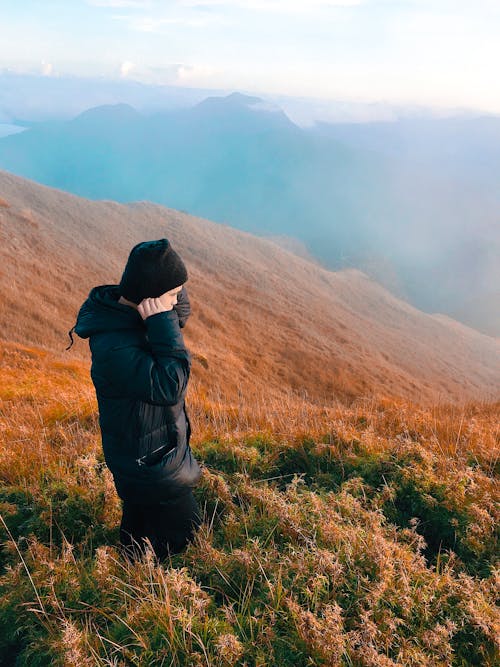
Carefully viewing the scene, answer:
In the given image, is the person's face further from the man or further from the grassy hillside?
the grassy hillside

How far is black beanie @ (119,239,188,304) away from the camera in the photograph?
321 cm

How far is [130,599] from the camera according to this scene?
10.6 ft

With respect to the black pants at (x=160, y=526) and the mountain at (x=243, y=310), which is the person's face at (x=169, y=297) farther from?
the mountain at (x=243, y=310)

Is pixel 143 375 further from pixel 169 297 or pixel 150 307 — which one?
pixel 169 297

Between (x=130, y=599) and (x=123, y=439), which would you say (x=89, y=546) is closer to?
(x=130, y=599)

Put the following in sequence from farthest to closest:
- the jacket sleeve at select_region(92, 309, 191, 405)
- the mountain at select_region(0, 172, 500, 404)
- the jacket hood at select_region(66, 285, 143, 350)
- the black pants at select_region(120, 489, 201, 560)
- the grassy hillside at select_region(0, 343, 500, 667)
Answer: the mountain at select_region(0, 172, 500, 404) → the black pants at select_region(120, 489, 201, 560) → the jacket hood at select_region(66, 285, 143, 350) → the jacket sleeve at select_region(92, 309, 191, 405) → the grassy hillside at select_region(0, 343, 500, 667)

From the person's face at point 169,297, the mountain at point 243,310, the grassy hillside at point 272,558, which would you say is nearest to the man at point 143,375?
the person's face at point 169,297

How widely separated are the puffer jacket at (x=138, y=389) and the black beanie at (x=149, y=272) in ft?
0.55

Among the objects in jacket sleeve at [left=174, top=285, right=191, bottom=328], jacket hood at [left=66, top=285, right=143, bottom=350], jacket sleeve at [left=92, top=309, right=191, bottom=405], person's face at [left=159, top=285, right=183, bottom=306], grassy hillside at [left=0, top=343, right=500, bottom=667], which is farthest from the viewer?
jacket sleeve at [left=174, top=285, right=191, bottom=328]

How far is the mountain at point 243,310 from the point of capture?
158ft

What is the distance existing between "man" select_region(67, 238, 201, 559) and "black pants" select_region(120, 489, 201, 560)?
0.02 meters

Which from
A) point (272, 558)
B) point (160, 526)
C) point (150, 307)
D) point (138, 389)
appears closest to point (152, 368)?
point (138, 389)

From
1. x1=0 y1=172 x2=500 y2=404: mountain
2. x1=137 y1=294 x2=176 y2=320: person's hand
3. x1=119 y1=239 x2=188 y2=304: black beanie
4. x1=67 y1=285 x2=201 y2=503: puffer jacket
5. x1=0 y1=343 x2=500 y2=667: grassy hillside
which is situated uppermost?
x1=119 y1=239 x2=188 y2=304: black beanie

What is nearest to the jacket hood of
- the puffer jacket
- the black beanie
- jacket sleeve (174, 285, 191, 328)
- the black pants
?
the puffer jacket
